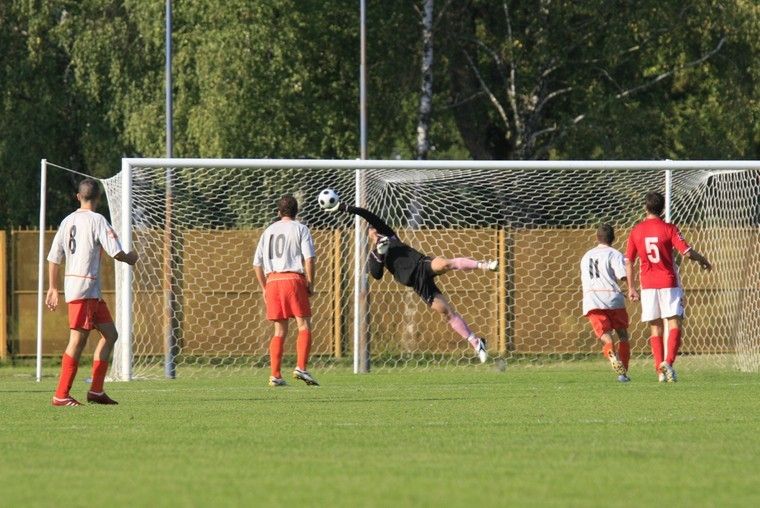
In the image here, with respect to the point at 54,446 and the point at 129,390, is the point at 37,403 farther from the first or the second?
the point at 54,446

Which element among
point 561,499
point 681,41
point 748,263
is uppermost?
point 681,41

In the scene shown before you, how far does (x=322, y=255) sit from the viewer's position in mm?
22344

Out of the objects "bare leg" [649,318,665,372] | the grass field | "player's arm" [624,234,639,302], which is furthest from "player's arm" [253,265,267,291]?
"bare leg" [649,318,665,372]

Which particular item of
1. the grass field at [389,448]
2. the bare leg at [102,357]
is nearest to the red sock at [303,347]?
the grass field at [389,448]

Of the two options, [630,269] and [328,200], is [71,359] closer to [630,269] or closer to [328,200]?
[328,200]

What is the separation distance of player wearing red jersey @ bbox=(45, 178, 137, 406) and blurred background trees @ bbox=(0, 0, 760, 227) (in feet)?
46.6

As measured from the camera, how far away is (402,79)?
29.7 m

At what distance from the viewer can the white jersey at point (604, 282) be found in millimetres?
16734

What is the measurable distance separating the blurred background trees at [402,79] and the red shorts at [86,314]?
562 inches

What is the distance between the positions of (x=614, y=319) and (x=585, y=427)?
22.2ft

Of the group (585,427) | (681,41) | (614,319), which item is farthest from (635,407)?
(681,41)

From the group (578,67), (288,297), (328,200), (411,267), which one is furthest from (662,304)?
(578,67)

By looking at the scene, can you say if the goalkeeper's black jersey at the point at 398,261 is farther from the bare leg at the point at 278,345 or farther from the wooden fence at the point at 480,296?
the wooden fence at the point at 480,296

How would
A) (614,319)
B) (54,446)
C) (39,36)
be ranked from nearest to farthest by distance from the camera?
(54,446) < (614,319) < (39,36)
